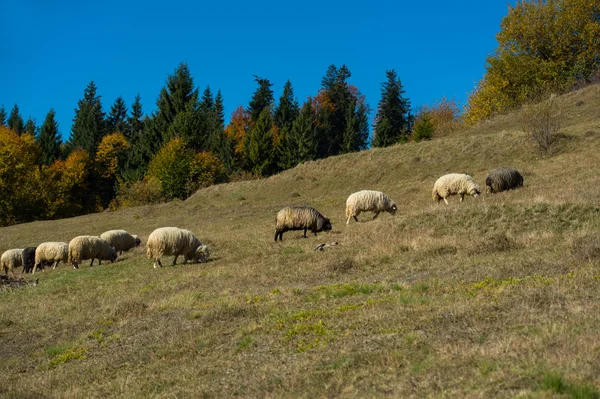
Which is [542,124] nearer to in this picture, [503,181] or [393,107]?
[503,181]

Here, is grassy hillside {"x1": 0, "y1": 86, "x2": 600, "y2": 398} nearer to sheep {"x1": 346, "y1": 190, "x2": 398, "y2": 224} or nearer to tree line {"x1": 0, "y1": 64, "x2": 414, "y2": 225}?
sheep {"x1": 346, "y1": 190, "x2": 398, "y2": 224}

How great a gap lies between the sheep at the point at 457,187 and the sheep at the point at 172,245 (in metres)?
11.6

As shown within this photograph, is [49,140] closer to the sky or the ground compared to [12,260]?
closer to the sky

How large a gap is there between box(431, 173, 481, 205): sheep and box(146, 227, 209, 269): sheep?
1162 cm

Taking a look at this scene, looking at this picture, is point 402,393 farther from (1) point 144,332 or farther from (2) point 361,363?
(1) point 144,332

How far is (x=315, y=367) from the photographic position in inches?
290

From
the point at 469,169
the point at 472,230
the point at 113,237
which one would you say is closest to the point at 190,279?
the point at 472,230

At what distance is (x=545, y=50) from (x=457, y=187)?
40.5 meters

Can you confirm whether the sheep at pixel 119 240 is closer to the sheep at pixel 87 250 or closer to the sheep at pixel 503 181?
the sheep at pixel 87 250

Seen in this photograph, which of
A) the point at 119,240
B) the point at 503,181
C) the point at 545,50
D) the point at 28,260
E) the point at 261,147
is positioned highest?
the point at 545,50

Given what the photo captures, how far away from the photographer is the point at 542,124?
3850 cm

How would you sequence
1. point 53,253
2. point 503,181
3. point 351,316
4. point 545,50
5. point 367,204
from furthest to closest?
point 545,50 → point 53,253 → point 503,181 → point 367,204 → point 351,316

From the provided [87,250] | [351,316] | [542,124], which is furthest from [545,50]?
[351,316]

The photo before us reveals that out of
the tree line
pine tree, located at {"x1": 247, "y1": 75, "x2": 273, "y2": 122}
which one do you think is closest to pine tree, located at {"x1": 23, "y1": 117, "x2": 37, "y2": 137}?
the tree line
